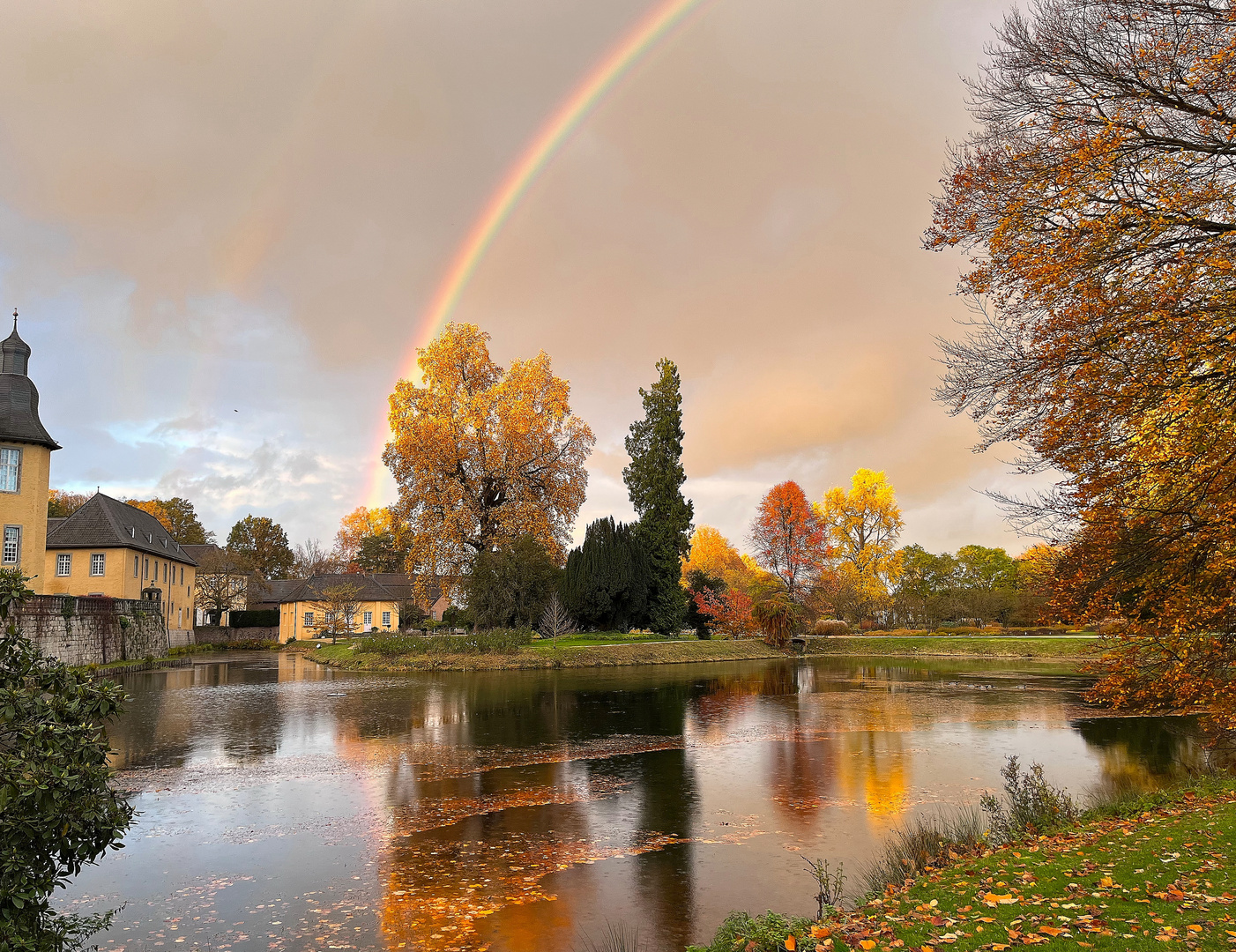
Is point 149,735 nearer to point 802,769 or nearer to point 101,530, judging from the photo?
point 802,769

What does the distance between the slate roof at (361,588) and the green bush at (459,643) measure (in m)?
23.9

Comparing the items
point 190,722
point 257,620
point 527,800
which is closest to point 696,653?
point 190,722

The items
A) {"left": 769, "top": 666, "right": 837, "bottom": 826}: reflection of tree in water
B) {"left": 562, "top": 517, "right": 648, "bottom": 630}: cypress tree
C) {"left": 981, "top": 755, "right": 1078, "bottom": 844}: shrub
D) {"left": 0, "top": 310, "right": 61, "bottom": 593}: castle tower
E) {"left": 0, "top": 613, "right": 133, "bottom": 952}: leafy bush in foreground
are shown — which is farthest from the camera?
{"left": 562, "top": 517, "right": 648, "bottom": 630}: cypress tree

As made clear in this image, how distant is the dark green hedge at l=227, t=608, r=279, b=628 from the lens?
67.8 m

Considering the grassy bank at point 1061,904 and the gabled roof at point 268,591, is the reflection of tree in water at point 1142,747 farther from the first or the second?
the gabled roof at point 268,591

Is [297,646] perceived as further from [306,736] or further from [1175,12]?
[1175,12]

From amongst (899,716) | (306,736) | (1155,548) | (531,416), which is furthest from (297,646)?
(1155,548)

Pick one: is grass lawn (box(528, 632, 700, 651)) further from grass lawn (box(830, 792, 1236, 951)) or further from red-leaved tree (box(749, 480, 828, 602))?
grass lawn (box(830, 792, 1236, 951))

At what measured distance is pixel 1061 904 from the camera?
19.2ft

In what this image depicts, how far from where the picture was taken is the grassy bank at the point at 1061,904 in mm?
5219

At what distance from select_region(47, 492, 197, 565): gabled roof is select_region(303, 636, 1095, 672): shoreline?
13.6 metres

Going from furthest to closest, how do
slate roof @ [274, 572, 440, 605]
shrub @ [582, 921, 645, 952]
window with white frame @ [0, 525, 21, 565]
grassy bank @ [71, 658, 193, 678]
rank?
slate roof @ [274, 572, 440, 605], window with white frame @ [0, 525, 21, 565], grassy bank @ [71, 658, 193, 678], shrub @ [582, 921, 645, 952]

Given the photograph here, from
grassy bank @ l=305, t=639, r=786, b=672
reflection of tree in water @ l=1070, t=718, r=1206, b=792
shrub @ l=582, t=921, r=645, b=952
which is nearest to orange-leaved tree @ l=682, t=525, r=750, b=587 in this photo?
grassy bank @ l=305, t=639, r=786, b=672

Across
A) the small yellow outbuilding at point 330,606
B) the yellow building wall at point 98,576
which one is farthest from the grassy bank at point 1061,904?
the small yellow outbuilding at point 330,606
